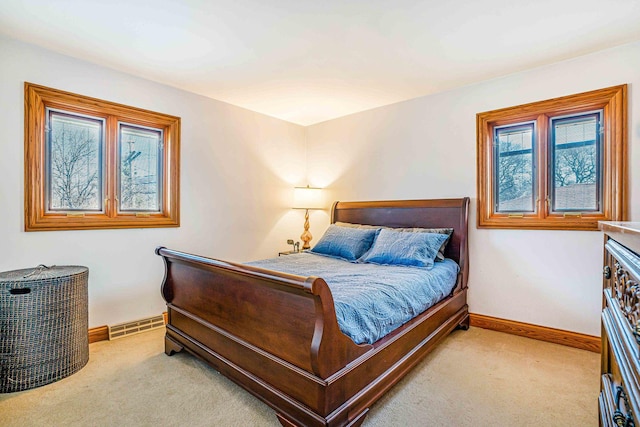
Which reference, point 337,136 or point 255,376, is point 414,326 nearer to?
point 255,376

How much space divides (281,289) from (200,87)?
253 cm

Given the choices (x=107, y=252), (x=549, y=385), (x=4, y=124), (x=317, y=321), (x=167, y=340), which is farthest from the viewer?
(x=107, y=252)

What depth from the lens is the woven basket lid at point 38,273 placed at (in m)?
2.03

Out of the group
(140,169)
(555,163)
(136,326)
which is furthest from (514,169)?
(136,326)

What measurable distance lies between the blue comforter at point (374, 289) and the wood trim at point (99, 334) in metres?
1.48

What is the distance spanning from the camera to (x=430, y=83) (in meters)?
3.10

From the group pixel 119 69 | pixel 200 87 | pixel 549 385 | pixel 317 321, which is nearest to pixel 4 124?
pixel 119 69

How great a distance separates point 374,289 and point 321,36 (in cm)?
180

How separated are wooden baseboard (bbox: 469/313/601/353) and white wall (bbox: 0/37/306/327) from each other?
2501mm

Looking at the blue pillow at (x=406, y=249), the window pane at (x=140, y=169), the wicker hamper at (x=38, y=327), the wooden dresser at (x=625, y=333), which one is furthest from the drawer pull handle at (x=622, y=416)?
the window pane at (x=140, y=169)

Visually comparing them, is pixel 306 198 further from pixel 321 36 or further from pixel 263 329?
pixel 263 329

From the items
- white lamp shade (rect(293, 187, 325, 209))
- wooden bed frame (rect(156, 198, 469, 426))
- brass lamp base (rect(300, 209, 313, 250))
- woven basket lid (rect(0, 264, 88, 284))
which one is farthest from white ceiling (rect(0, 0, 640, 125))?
brass lamp base (rect(300, 209, 313, 250))

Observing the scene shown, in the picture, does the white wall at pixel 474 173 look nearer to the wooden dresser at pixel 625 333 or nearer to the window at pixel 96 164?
the wooden dresser at pixel 625 333

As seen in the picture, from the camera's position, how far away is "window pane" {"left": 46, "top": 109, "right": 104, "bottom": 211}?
8.56 ft
